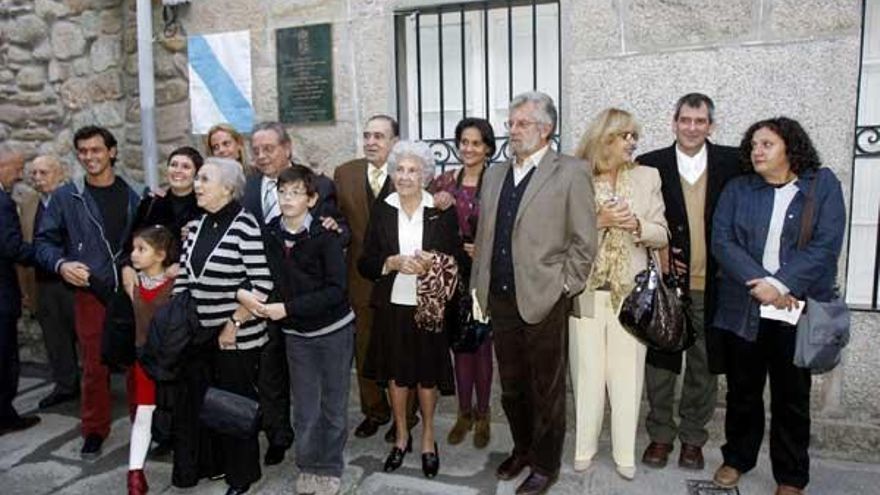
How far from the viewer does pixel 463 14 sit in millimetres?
4672

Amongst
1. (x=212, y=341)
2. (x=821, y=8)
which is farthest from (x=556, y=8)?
(x=212, y=341)

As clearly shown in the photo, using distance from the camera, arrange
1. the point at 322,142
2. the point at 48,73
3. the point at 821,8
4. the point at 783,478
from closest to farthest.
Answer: the point at 783,478 < the point at 821,8 < the point at 322,142 < the point at 48,73

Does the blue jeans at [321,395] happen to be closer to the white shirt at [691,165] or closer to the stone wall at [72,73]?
the white shirt at [691,165]

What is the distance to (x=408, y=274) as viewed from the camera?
140 inches

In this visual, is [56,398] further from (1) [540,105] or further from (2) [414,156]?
(1) [540,105]

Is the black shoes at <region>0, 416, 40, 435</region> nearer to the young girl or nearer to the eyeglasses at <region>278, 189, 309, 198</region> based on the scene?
the young girl

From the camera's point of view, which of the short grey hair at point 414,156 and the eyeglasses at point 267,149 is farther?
the eyeglasses at point 267,149

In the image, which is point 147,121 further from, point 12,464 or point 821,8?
point 821,8

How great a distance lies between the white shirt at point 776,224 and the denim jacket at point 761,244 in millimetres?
19

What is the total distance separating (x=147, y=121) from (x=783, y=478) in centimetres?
485

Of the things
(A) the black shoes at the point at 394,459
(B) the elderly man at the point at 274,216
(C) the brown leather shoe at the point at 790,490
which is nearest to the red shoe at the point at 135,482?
(B) the elderly man at the point at 274,216

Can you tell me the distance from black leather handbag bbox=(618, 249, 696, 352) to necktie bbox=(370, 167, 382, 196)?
1.58 meters

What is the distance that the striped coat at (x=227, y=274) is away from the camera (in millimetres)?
3350

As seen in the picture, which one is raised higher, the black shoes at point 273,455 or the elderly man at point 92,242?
the elderly man at point 92,242
